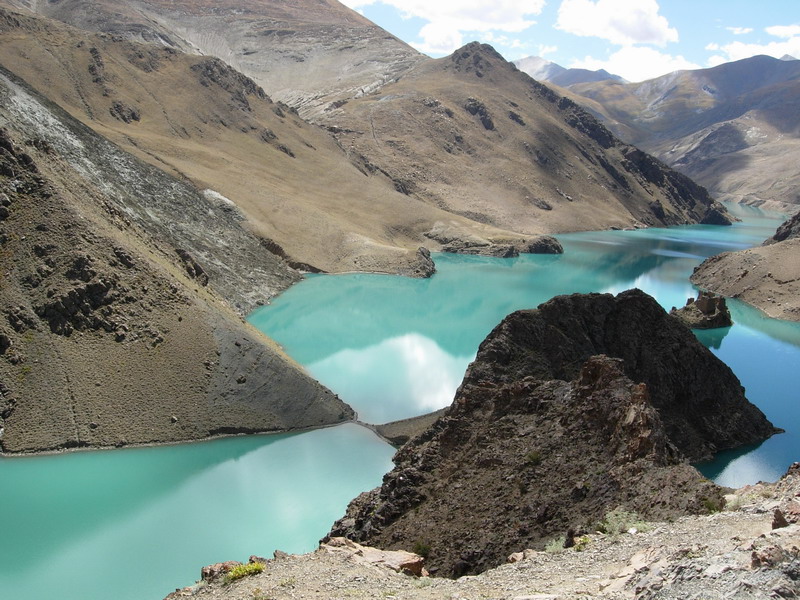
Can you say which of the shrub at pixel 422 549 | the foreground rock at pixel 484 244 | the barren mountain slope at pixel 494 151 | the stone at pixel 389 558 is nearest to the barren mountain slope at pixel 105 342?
the shrub at pixel 422 549

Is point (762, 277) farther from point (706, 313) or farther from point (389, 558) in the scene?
point (389, 558)

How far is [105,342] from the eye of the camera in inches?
1400

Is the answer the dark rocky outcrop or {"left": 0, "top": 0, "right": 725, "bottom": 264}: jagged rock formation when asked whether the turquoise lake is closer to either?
{"left": 0, "top": 0, "right": 725, "bottom": 264}: jagged rock formation

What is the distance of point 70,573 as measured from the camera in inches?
888

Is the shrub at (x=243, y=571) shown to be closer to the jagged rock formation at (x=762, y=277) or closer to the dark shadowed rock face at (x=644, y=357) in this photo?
the dark shadowed rock face at (x=644, y=357)

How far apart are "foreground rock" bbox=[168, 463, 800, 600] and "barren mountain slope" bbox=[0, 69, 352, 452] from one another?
19491mm

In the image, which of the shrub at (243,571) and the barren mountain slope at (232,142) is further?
the barren mountain slope at (232,142)

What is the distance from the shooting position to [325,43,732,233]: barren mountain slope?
466 feet

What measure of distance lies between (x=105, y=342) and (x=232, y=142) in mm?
78244

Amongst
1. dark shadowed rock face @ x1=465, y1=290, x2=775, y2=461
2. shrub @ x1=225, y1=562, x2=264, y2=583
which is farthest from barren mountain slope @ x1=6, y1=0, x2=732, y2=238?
shrub @ x1=225, y1=562, x2=264, y2=583

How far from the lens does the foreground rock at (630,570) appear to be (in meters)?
8.91

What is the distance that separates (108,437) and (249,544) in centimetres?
1070

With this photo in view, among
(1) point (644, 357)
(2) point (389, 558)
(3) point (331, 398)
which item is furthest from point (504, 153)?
(2) point (389, 558)

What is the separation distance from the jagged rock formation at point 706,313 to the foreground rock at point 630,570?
48.2 metres
